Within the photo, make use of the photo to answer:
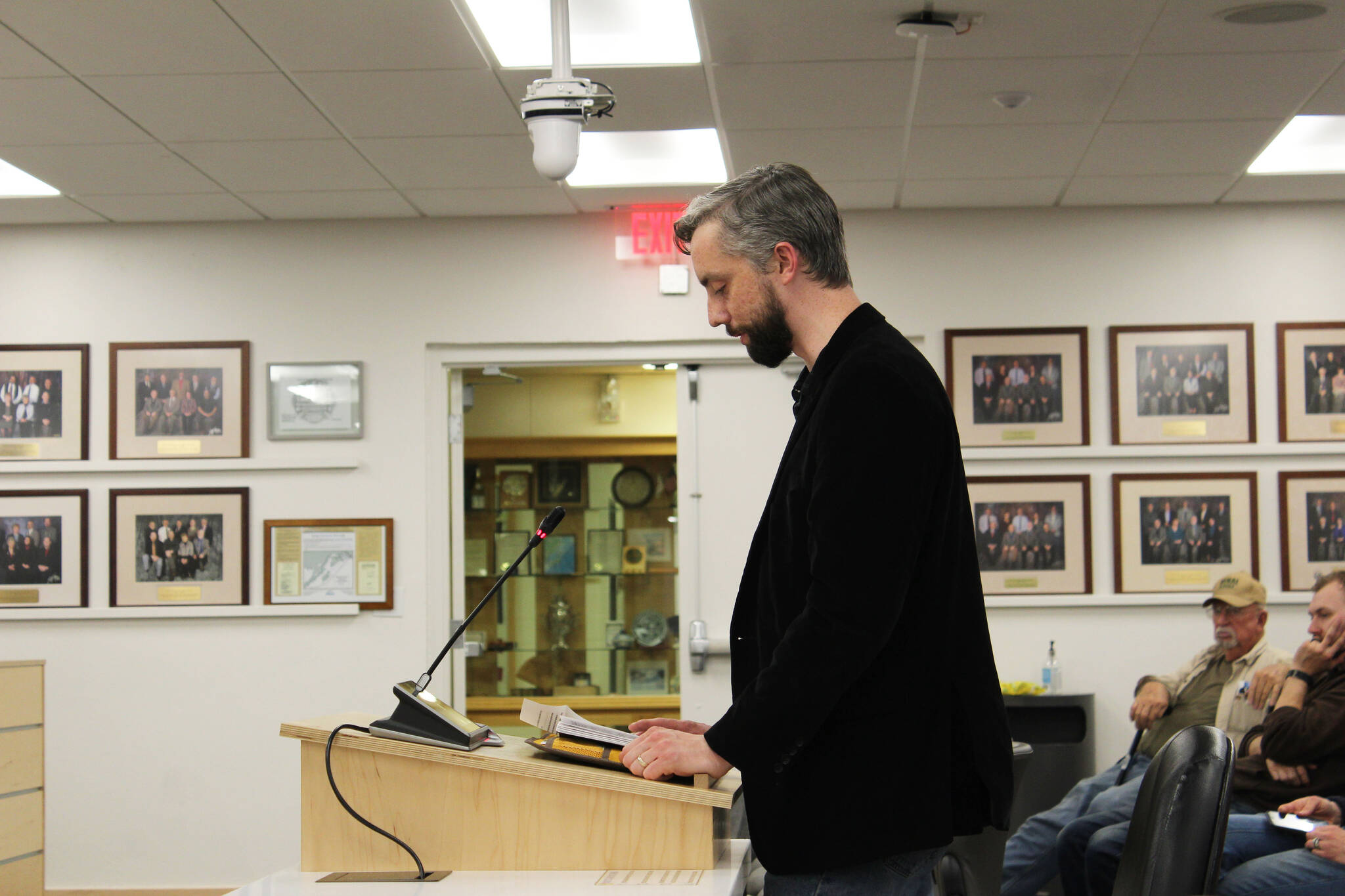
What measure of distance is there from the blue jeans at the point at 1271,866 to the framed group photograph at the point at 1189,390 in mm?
1845

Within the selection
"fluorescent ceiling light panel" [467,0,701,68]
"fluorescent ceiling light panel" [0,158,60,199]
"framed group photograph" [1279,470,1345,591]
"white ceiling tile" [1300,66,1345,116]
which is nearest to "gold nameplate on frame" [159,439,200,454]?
"fluorescent ceiling light panel" [0,158,60,199]

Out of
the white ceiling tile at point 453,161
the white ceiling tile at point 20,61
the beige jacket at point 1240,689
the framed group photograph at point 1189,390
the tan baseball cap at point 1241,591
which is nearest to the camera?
the white ceiling tile at point 20,61

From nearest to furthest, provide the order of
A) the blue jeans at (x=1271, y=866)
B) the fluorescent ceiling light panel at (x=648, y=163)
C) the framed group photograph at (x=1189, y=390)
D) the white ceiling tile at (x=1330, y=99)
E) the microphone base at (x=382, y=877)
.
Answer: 1. the microphone base at (x=382, y=877)
2. the blue jeans at (x=1271, y=866)
3. the white ceiling tile at (x=1330, y=99)
4. the fluorescent ceiling light panel at (x=648, y=163)
5. the framed group photograph at (x=1189, y=390)

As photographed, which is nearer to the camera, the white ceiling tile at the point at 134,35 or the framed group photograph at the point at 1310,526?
the white ceiling tile at the point at 134,35

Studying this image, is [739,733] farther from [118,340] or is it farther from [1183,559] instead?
[118,340]

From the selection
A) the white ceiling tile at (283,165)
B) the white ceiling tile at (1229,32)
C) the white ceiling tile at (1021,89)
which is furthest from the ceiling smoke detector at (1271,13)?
the white ceiling tile at (283,165)

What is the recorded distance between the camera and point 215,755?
475cm

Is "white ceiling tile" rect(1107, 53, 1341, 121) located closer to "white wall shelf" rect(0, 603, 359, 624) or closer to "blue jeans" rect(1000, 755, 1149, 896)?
"blue jeans" rect(1000, 755, 1149, 896)

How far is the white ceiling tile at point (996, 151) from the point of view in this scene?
388cm

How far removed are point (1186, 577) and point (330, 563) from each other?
3.23 m

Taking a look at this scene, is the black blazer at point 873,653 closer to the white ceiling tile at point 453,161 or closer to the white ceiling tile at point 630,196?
the white ceiling tile at point 453,161

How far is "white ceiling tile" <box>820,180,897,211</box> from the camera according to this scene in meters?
4.41

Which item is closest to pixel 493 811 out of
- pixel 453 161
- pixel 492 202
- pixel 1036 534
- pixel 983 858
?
pixel 983 858

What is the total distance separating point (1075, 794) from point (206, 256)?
3.75m
